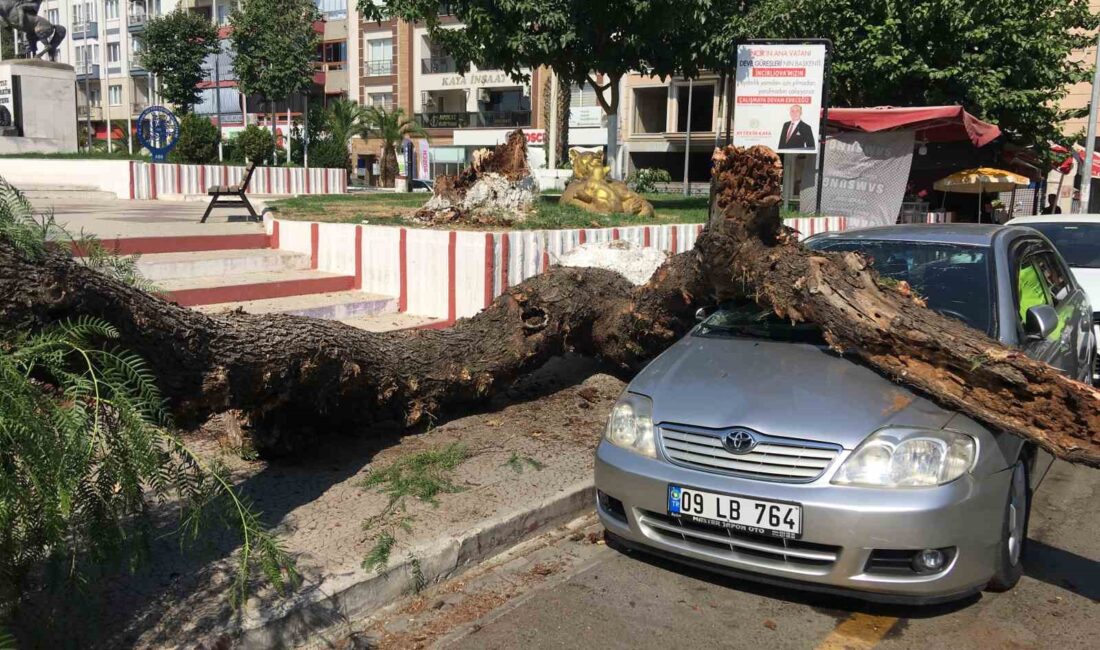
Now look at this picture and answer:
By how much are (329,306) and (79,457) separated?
5572 mm

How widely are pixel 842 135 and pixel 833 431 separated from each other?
15459 millimetres

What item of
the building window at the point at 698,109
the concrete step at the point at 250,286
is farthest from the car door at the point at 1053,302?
the building window at the point at 698,109

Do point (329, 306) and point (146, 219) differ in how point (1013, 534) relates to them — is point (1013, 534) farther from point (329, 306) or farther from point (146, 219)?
point (146, 219)

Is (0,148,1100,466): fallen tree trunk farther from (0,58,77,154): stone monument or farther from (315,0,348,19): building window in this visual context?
(315,0,348,19): building window

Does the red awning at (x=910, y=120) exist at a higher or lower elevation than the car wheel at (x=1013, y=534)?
higher

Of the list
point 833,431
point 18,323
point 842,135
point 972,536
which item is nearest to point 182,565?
point 18,323

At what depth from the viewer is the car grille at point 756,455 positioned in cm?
381

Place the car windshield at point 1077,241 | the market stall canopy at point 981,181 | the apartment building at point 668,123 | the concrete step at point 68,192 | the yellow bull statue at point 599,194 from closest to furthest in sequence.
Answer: the car windshield at point 1077,241 < the yellow bull statue at point 599,194 < the concrete step at point 68,192 < the market stall canopy at point 981,181 < the apartment building at point 668,123

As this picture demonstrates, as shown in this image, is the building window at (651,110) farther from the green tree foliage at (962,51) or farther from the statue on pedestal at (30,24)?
the statue on pedestal at (30,24)

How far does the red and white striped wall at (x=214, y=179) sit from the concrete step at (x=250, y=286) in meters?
12.4

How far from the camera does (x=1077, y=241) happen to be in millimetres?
9383

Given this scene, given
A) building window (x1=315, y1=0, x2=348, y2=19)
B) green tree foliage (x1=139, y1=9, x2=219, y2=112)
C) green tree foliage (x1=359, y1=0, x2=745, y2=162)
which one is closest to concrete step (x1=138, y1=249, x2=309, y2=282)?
green tree foliage (x1=359, y1=0, x2=745, y2=162)

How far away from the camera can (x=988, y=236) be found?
17.8 ft

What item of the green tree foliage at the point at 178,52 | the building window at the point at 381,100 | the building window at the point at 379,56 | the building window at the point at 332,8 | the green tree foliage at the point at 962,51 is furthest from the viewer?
the building window at the point at 332,8
